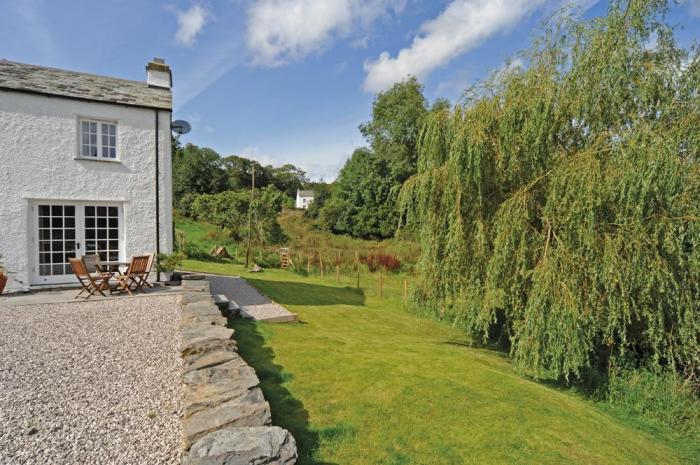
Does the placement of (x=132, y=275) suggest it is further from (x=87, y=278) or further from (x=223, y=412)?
(x=223, y=412)

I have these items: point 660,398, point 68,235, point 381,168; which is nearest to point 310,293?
point 68,235

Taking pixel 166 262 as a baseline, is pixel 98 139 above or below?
above

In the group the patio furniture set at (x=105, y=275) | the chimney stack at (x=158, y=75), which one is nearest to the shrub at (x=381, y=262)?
the patio furniture set at (x=105, y=275)

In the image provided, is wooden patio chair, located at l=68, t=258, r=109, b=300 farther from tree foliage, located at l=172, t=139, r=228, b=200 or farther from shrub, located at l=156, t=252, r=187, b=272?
tree foliage, located at l=172, t=139, r=228, b=200

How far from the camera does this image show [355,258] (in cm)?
1955

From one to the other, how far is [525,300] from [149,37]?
40.2ft

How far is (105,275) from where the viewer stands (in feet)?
27.0

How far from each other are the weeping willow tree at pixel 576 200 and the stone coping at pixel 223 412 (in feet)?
15.6

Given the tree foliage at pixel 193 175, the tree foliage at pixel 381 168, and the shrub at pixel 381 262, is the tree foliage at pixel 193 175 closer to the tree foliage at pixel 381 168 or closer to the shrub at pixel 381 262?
the tree foliage at pixel 381 168

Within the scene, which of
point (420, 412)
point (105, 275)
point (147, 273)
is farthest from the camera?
point (147, 273)

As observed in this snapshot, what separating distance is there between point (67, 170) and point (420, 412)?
32.7 feet

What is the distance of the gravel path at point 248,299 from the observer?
7645 mm

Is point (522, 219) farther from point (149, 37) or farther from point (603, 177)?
point (149, 37)

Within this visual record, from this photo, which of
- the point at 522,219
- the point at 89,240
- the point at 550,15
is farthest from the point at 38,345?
the point at 550,15
